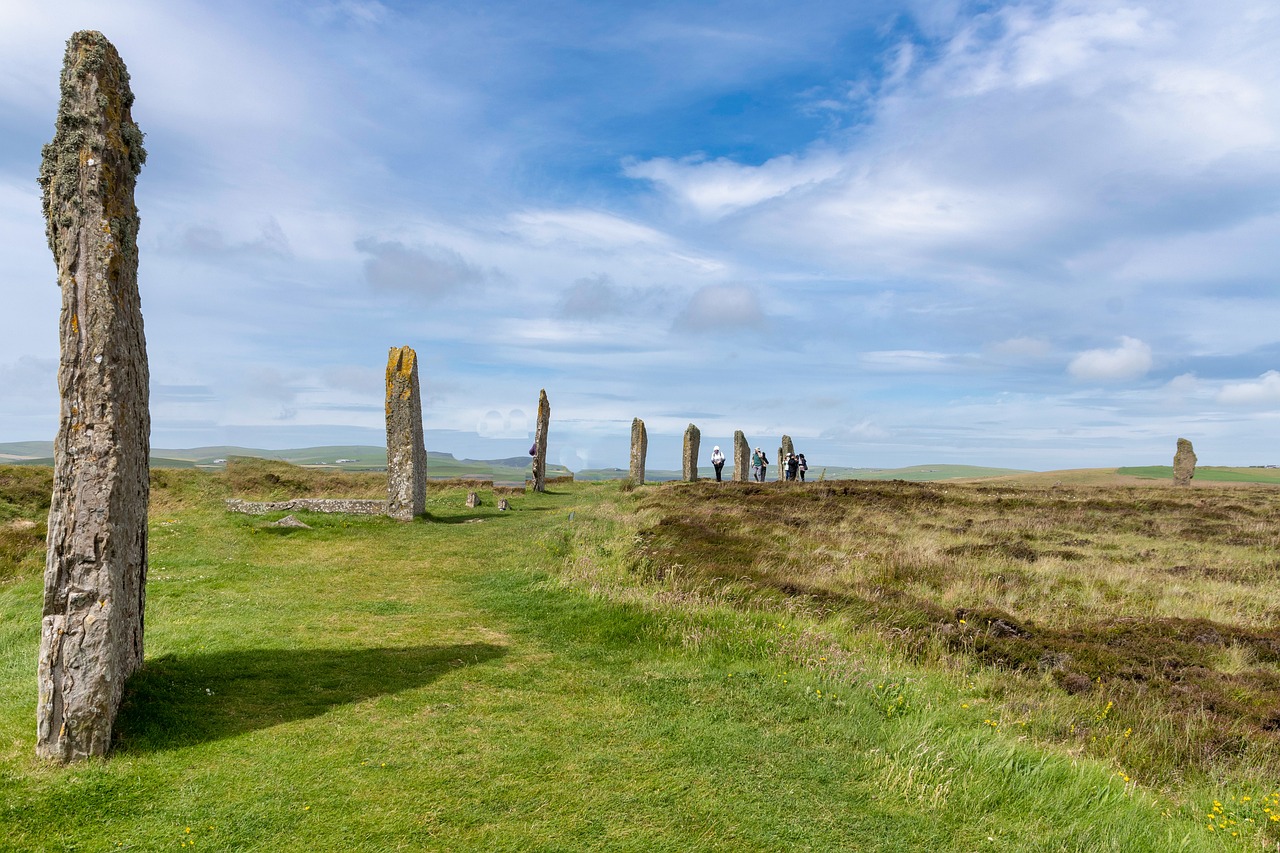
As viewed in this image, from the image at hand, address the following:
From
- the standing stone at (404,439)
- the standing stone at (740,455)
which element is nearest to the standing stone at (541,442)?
the standing stone at (404,439)

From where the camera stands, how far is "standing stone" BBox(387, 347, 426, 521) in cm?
2158

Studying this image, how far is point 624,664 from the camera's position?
32.4 feet

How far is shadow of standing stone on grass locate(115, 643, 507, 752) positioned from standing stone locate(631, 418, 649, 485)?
31.1 metres

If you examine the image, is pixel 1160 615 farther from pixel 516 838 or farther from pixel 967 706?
pixel 516 838

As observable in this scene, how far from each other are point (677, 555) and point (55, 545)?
11520 mm

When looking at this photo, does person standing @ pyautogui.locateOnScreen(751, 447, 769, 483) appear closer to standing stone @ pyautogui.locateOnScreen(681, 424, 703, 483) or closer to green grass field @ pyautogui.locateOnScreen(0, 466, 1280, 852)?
standing stone @ pyautogui.locateOnScreen(681, 424, 703, 483)

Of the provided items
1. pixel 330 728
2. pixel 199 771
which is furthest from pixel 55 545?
pixel 330 728

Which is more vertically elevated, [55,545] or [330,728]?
[55,545]

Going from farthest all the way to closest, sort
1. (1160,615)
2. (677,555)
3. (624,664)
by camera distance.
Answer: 1. (677,555)
2. (1160,615)
3. (624,664)

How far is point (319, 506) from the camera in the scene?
21797 mm

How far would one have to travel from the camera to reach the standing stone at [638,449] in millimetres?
41281

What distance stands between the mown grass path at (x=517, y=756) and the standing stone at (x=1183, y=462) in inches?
2042

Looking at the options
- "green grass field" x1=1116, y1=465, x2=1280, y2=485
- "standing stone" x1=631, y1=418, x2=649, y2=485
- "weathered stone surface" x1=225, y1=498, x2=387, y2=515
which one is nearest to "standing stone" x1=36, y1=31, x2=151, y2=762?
"weathered stone surface" x1=225, y1=498, x2=387, y2=515

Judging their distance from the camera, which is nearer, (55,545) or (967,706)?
(55,545)
